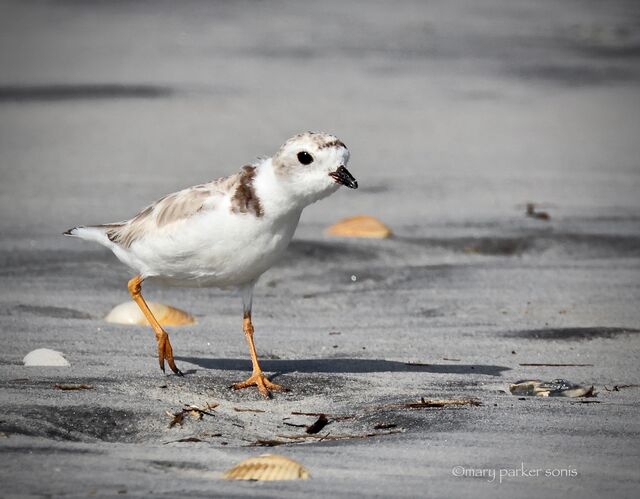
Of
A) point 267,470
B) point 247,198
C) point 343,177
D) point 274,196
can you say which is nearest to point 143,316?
point 247,198

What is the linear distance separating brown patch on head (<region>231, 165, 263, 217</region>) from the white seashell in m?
1.10

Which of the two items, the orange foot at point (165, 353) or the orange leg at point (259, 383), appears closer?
the orange leg at point (259, 383)

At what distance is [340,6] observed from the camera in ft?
58.7

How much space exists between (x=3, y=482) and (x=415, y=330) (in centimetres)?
326

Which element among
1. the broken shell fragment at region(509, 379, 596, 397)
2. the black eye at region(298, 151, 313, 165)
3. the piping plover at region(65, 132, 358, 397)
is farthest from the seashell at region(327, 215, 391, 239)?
the black eye at region(298, 151, 313, 165)

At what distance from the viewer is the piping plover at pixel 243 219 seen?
529 centimetres

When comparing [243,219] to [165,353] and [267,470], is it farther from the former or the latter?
[267,470]

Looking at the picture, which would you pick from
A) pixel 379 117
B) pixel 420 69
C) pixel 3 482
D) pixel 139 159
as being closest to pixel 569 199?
pixel 379 117

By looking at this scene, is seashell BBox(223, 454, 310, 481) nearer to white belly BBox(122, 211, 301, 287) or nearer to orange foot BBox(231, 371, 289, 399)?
orange foot BBox(231, 371, 289, 399)

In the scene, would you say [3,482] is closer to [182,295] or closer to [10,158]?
[182,295]

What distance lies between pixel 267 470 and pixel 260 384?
1463 mm

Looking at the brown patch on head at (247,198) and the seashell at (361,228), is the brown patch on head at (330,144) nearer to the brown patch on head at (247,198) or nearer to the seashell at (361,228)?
the brown patch on head at (247,198)

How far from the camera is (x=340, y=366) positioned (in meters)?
5.97

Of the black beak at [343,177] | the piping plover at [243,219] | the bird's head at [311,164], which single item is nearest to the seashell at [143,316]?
the piping plover at [243,219]
